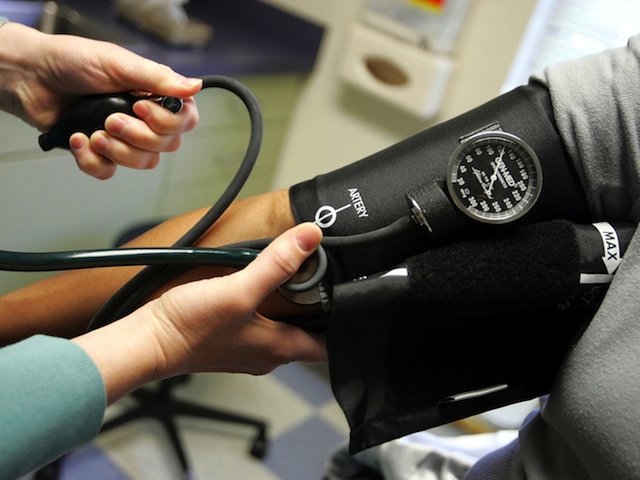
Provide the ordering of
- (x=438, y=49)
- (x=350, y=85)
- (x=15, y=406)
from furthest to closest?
(x=350, y=85) → (x=438, y=49) → (x=15, y=406)

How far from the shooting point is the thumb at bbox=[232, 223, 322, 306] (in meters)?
0.56

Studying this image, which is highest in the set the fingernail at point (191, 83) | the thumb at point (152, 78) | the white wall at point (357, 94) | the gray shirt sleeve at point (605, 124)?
the gray shirt sleeve at point (605, 124)

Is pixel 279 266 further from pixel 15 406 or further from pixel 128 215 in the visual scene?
pixel 128 215

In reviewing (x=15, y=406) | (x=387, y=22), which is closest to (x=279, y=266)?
(x=15, y=406)

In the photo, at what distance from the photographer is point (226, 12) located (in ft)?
8.01

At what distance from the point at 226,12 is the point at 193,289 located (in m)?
2.18

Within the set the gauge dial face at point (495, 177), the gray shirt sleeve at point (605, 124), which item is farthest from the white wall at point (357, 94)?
the gauge dial face at point (495, 177)

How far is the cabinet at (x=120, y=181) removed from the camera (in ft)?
4.99

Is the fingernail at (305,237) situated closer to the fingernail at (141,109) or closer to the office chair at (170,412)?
the fingernail at (141,109)

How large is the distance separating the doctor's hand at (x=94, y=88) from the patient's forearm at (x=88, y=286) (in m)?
0.12

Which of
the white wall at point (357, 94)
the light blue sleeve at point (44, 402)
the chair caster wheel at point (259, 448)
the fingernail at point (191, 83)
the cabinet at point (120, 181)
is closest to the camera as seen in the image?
the light blue sleeve at point (44, 402)

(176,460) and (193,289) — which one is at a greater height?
(193,289)

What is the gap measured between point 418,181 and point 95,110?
1.45 feet

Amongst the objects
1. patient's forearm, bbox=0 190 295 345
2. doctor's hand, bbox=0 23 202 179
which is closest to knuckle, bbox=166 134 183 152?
doctor's hand, bbox=0 23 202 179
